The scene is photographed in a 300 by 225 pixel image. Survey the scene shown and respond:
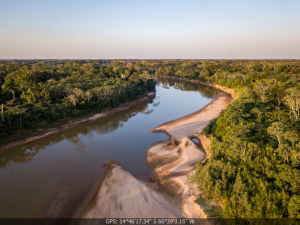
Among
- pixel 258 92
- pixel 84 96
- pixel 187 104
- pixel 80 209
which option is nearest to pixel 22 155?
pixel 80 209

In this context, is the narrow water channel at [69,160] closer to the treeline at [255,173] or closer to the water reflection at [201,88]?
the treeline at [255,173]

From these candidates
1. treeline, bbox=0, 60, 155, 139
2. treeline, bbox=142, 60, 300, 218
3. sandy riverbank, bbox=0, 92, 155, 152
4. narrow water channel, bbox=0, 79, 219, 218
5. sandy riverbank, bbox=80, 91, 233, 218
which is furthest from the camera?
treeline, bbox=0, 60, 155, 139

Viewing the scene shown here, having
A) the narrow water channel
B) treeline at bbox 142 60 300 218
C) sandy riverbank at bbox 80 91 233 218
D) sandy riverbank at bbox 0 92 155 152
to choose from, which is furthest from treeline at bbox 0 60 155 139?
treeline at bbox 142 60 300 218

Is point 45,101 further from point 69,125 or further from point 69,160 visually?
point 69,160

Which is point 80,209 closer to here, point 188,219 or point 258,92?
point 188,219

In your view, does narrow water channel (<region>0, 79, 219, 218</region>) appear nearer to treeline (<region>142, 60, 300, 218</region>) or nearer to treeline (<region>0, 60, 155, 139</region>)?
treeline (<region>0, 60, 155, 139</region>)
